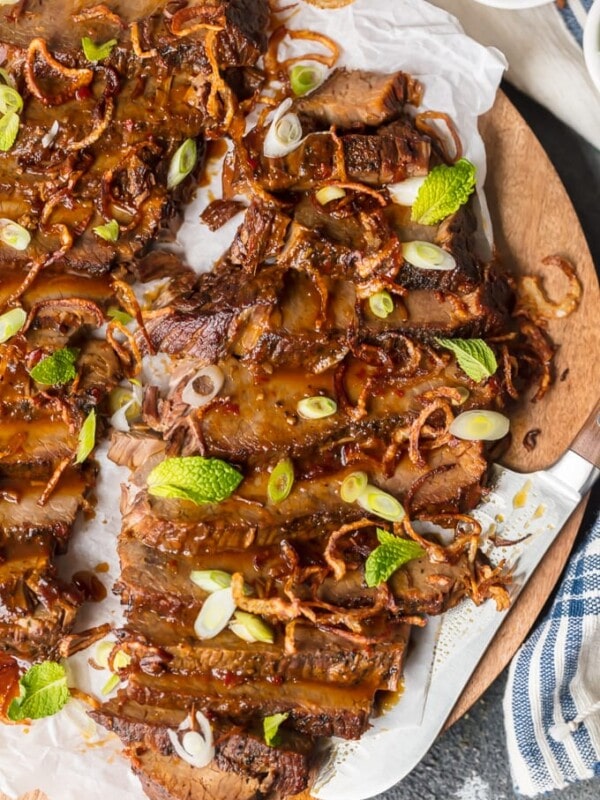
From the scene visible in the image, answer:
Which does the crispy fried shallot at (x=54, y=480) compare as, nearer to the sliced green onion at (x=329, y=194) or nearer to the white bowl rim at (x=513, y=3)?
the sliced green onion at (x=329, y=194)

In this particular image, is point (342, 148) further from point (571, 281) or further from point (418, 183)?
point (571, 281)

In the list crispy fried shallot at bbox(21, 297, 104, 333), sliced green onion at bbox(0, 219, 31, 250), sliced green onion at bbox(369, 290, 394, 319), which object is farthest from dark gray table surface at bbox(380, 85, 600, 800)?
sliced green onion at bbox(0, 219, 31, 250)

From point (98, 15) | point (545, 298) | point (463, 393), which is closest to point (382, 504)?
point (463, 393)

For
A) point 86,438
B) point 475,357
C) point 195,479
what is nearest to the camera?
point 195,479

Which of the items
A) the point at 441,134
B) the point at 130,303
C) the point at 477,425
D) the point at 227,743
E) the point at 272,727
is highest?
the point at 441,134

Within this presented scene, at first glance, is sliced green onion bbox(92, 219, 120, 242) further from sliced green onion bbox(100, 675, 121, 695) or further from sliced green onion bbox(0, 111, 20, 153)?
sliced green onion bbox(100, 675, 121, 695)

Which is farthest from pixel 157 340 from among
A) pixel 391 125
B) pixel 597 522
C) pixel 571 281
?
pixel 597 522

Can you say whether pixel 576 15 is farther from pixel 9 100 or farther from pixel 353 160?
pixel 9 100

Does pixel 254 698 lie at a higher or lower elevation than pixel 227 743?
higher
